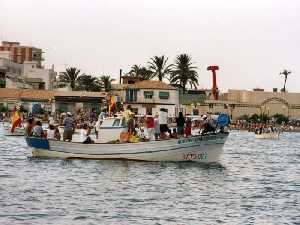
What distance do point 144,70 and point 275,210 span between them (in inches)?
4856

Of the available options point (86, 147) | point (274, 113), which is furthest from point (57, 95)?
point (86, 147)

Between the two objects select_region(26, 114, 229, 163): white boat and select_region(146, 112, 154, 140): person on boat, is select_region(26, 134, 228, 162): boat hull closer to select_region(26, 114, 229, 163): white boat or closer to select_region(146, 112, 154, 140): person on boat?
select_region(26, 114, 229, 163): white boat

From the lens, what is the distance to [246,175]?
134 ft

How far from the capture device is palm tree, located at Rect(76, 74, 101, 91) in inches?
6363

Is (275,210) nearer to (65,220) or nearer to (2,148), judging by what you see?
(65,220)

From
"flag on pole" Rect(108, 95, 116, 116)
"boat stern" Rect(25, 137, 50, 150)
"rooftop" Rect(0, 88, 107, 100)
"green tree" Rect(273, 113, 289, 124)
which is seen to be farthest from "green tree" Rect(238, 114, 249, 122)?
"boat stern" Rect(25, 137, 50, 150)

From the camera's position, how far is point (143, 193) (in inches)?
1198

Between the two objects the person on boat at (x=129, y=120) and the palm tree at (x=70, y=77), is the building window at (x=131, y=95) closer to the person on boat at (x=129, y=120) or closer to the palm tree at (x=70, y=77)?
the palm tree at (x=70, y=77)

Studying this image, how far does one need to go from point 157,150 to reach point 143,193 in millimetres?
12343

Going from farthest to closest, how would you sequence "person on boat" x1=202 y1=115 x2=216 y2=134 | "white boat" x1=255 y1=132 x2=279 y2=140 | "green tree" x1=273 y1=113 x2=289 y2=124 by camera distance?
"green tree" x1=273 y1=113 x2=289 y2=124 → "white boat" x1=255 y1=132 x2=279 y2=140 → "person on boat" x1=202 y1=115 x2=216 y2=134

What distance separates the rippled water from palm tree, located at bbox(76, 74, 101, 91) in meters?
116

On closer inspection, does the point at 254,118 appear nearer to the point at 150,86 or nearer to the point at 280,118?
the point at 280,118

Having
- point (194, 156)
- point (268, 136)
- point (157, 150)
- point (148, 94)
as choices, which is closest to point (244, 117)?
point (148, 94)

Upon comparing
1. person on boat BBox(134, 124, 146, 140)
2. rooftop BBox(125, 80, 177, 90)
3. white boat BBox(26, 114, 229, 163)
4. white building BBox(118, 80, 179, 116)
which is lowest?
white boat BBox(26, 114, 229, 163)
